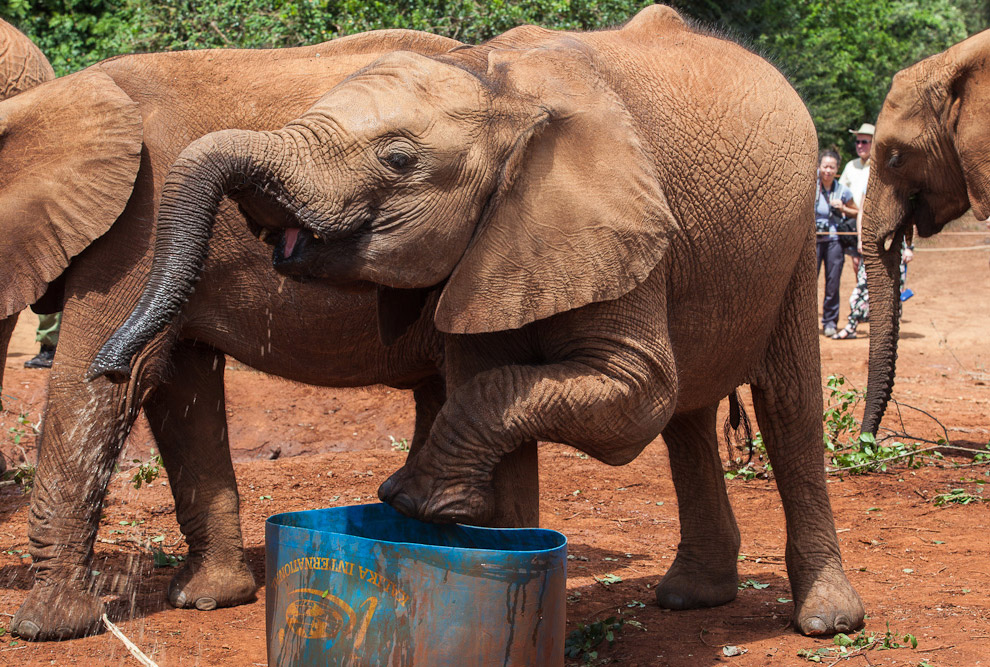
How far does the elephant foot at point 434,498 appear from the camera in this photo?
334 centimetres

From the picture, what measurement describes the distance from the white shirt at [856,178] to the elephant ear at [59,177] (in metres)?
10.7

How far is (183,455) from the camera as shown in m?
5.05

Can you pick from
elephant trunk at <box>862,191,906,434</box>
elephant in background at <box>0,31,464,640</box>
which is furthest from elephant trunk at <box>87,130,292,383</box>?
elephant trunk at <box>862,191,906,434</box>

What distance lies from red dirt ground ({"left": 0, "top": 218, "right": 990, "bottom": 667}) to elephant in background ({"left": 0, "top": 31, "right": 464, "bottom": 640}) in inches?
22.9

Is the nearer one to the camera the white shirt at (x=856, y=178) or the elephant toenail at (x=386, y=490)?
the elephant toenail at (x=386, y=490)

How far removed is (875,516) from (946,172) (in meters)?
2.28

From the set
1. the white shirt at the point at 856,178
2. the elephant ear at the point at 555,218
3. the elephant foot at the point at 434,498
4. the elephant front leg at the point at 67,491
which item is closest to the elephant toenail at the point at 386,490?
the elephant foot at the point at 434,498

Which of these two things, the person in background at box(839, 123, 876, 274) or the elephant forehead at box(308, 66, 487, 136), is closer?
the elephant forehead at box(308, 66, 487, 136)

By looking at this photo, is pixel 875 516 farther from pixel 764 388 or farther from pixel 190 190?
pixel 190 190

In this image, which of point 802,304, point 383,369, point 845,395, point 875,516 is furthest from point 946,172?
point 383,369

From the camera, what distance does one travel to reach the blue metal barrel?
3115mm

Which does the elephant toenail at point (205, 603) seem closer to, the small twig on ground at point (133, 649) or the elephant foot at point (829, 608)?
the small twig on ground at point (133, 649)

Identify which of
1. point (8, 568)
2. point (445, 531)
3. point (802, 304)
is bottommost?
point (8, 568)

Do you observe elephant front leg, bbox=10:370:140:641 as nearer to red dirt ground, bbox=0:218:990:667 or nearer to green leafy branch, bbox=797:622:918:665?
red dirt ground, bbox=0:218:990:667
